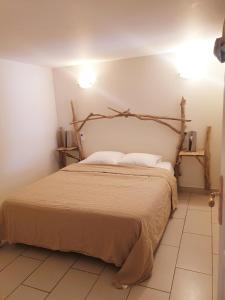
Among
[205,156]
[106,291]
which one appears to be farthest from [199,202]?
[106,291]

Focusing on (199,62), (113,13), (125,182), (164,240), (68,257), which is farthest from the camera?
(199,62)

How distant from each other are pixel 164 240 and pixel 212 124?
183 cm

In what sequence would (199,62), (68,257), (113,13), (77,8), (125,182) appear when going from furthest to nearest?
1. (199,62)
2. (125,182)
3. (68,257)
4. (113,13)
5. (77,8)

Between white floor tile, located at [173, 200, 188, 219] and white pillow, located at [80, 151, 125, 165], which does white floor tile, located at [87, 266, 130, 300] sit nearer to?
white floor tile, located at [173, 200, 188, 219]

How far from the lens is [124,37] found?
2.54 metres

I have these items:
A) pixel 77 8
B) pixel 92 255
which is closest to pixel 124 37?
pixel 77 8

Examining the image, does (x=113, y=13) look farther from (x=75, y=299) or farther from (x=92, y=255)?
(x=75, y=299)

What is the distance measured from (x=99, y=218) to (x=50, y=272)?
27.0 inches

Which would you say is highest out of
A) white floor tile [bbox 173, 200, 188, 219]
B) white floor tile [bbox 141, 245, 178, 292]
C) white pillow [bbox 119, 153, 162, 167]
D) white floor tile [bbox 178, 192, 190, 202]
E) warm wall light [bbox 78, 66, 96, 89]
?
warm wall light [bbox 78, 66, 96, 89]

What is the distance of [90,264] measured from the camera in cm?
220

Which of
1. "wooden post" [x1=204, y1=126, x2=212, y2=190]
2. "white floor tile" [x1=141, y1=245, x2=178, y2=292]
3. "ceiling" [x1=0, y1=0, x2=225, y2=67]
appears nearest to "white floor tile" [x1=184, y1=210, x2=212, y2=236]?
"white floor tile" [x1=141, y1=245, x2=178, y2=292]

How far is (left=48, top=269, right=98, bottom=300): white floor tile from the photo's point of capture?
1.84m

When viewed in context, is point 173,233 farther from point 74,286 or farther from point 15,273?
point 15,273

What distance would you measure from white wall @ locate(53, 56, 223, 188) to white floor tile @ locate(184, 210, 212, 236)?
70 cm
